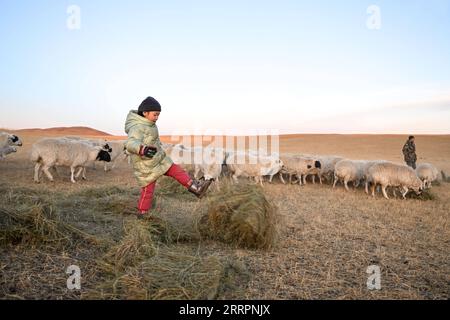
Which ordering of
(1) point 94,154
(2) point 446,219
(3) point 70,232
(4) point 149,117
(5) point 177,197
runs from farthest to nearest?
(1) point 94,154, (5) point 177,197, (2) point 446,219, (4) point 149,117, (3) point 70,232

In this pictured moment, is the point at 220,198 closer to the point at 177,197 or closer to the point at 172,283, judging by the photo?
the point at 172,283

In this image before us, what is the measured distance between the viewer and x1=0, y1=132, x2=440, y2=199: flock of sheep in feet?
40.2

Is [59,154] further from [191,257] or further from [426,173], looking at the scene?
[426,173]

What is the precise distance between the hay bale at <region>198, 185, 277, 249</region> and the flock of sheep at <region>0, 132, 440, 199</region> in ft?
18.2

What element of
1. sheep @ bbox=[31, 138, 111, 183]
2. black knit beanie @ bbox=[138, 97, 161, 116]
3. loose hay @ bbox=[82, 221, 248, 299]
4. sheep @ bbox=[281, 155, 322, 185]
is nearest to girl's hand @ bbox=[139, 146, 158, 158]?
black knit beanie @ bbox=[138, 97, 161, 116]

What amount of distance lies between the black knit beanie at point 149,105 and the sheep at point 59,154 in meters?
7.91

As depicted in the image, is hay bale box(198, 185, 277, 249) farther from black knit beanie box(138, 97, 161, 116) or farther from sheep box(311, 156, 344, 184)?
sheep box(311, 156, 344, 184)

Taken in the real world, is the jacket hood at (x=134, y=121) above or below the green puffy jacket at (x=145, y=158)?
above

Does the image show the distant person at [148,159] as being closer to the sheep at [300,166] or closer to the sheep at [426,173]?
the sheep at [300,166]

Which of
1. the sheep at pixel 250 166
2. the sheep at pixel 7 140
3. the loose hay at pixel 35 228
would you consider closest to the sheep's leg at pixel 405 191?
the sheep at pixel 250 166

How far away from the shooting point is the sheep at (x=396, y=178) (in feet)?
39.5

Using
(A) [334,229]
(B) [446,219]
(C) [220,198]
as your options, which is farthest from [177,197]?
(B) [446,219]

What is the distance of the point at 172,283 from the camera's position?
3701 millimetres
